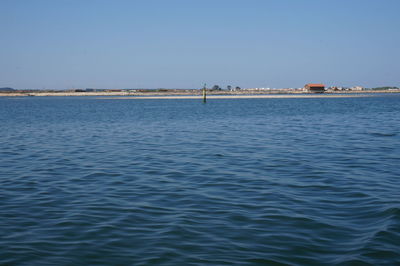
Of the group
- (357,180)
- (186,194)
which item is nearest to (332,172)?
(357,180)

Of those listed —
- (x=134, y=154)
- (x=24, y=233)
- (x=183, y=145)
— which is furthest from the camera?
(x=183, y=145)

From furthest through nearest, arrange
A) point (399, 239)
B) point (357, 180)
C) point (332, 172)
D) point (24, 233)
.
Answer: point (332, 172)
point (357, 180)
point (24, 233)
point (399, 239)

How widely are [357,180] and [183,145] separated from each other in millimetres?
12323

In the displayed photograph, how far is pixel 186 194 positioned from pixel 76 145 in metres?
15.0

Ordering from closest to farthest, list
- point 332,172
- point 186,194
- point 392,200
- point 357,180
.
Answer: point 392,200, point 186,194, point 357,180, point 332,172

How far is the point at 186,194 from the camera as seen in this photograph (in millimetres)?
12070

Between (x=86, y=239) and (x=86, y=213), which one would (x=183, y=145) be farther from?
(x=86, y=239)

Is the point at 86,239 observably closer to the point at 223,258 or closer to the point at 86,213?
the point at 86,213

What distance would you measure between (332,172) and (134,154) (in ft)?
34.0

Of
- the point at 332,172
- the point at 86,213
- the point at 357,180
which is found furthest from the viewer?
the point at 332,172

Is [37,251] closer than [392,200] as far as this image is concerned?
Yes

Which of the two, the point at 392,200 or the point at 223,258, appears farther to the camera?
the point at 392,200

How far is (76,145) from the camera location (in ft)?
81.7

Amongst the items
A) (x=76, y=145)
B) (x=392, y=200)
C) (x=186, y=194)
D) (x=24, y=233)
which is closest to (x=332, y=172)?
(x=392, y=200)
